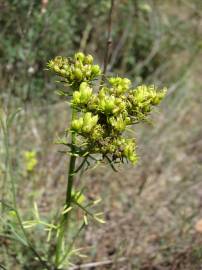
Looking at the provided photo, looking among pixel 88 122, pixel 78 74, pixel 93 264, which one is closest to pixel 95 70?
pixel 78 74

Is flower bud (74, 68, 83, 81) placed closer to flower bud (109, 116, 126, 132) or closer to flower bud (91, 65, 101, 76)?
flower bud (91, 65, 101, 76)

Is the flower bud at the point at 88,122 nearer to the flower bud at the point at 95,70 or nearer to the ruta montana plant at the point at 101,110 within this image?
the ruta montana plant at the point at 101,110

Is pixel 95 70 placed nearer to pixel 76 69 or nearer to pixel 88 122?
pixel 76 69

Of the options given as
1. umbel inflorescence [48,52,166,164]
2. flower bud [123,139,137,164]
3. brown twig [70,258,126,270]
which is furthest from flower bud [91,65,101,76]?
brown twig [70,258,126,270]

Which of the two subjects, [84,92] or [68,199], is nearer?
[84,92]

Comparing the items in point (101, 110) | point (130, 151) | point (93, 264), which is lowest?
point (93, 264)

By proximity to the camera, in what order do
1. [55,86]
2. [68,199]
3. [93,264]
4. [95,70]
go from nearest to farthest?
[95,70] < [68,199] < [93,264] < [55,86]

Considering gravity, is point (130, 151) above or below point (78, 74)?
below

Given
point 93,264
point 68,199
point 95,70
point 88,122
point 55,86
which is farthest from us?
point 55,86
